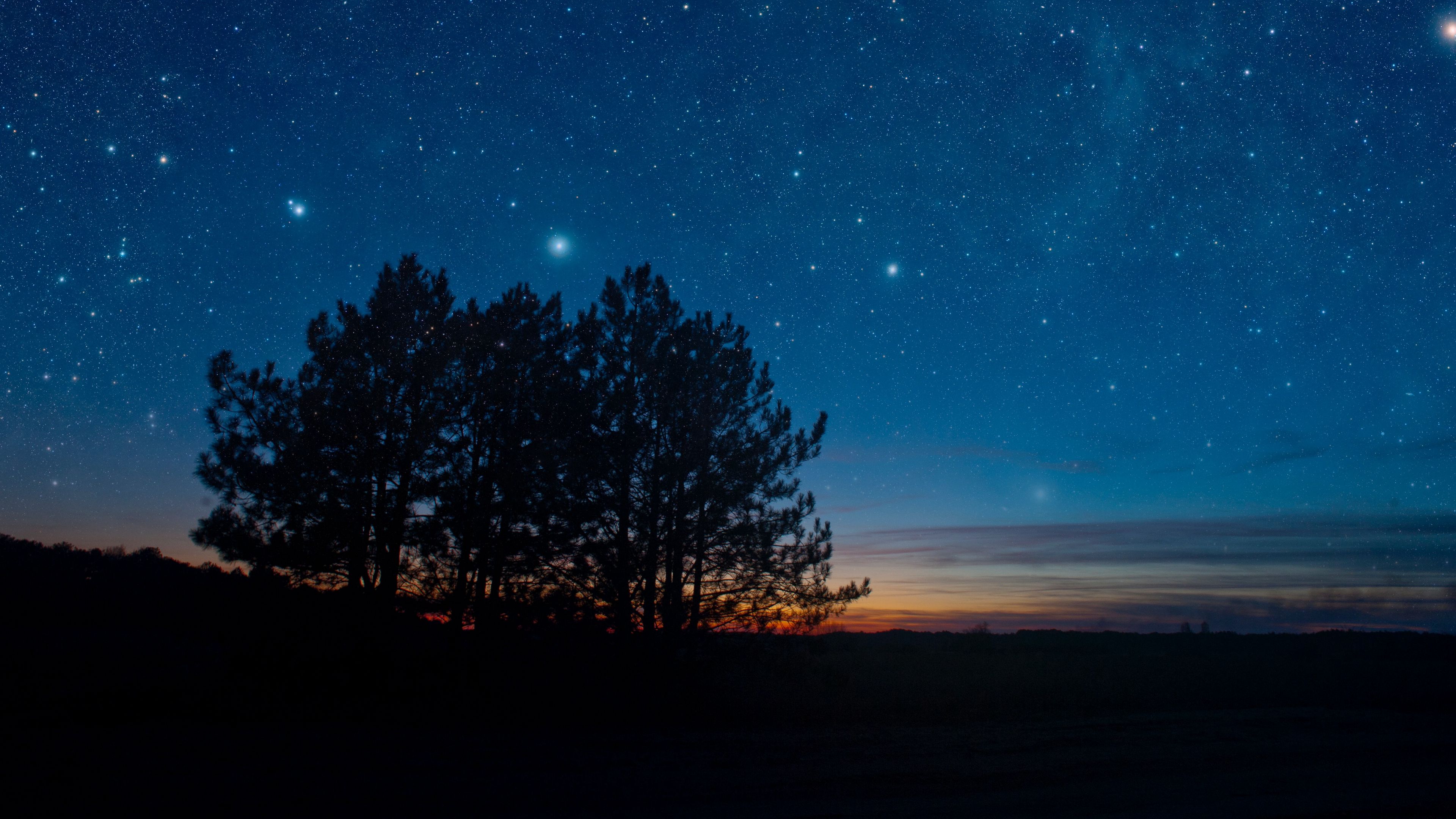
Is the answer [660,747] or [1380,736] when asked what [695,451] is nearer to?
[660,747]

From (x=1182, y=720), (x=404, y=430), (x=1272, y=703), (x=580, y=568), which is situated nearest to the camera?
(x=1182, y=720)

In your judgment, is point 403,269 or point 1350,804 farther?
point 403,269

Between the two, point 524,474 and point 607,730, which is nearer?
point 607,730

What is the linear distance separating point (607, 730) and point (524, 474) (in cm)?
664

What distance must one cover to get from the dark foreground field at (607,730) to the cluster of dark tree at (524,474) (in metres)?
1.25

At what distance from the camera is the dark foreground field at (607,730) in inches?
297

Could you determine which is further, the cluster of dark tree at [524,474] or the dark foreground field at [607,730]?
the cluster of dark tree at [524,474]

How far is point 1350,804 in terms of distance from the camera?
827 cm

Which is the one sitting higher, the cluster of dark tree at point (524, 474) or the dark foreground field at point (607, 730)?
the cluster of dark tree at point (524, 474)

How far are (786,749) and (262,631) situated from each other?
11249 millimetres

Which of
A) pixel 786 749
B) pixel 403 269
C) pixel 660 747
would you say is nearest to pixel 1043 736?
pixel 786 749

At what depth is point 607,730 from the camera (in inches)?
460

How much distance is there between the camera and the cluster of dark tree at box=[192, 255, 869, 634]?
15445mm

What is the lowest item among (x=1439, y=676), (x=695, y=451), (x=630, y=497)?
(x=1439, y=676)
